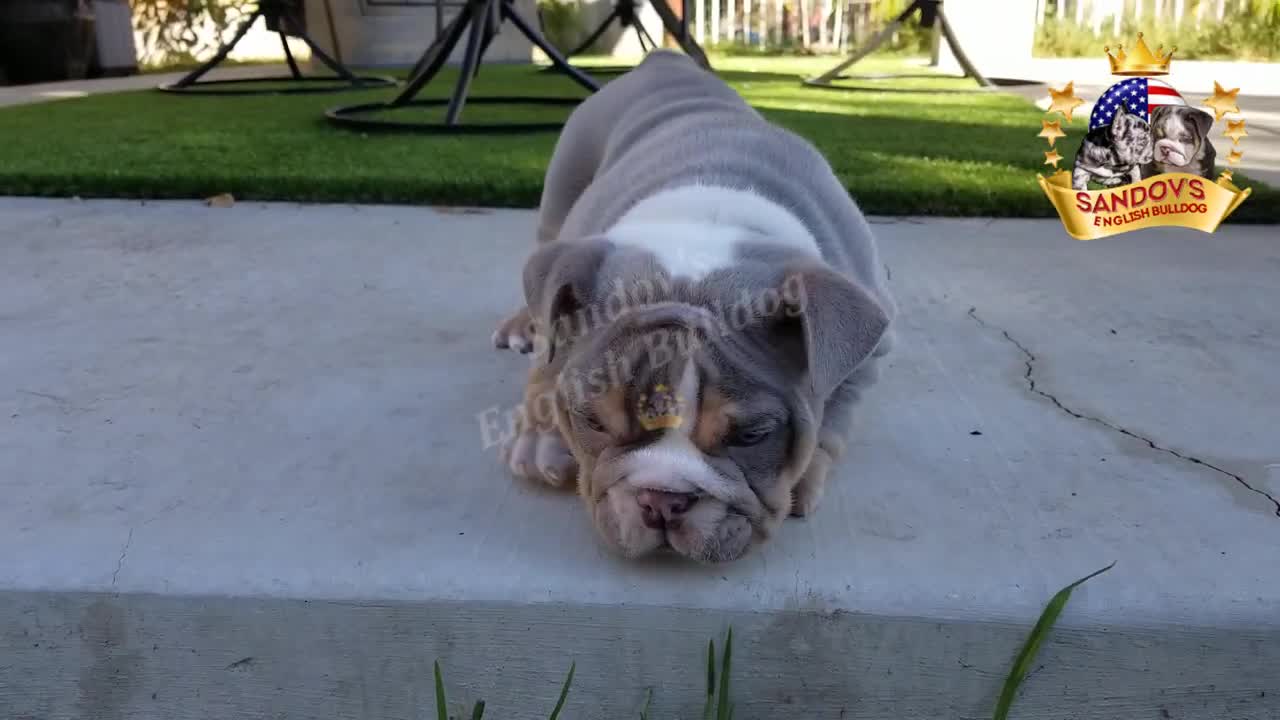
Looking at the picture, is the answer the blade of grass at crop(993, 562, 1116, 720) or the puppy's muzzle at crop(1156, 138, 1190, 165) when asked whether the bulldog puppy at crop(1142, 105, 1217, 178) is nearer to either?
the puppy's muzzle at crop(1156, 138, 1190, 165)

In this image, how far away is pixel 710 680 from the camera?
155 centimetres

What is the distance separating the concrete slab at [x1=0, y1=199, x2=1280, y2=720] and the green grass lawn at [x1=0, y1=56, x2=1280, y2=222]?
6.18 ft

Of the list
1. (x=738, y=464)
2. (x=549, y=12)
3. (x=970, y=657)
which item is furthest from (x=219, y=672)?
(x=549, y=12)

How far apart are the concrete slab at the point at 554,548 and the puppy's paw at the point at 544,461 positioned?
0.12 ft

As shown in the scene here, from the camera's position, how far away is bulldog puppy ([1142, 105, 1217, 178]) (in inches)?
177

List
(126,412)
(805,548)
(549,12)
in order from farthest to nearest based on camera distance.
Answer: (549,12) < (126,412) < (805,548)

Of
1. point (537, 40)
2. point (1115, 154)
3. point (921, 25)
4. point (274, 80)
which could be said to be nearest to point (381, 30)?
point (274, 80)

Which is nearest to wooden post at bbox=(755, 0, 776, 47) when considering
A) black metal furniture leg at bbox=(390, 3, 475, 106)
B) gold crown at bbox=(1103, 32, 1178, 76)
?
black metal furniture leg at bbox=(390, 3, 475, 106)

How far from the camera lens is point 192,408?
226cm

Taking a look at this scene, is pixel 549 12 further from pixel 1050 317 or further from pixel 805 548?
pixel 805 548

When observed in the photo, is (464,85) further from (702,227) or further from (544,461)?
(544,461)

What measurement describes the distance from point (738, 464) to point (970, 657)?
46 cm

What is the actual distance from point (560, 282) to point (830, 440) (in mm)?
637

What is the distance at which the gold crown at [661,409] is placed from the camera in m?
1.61
